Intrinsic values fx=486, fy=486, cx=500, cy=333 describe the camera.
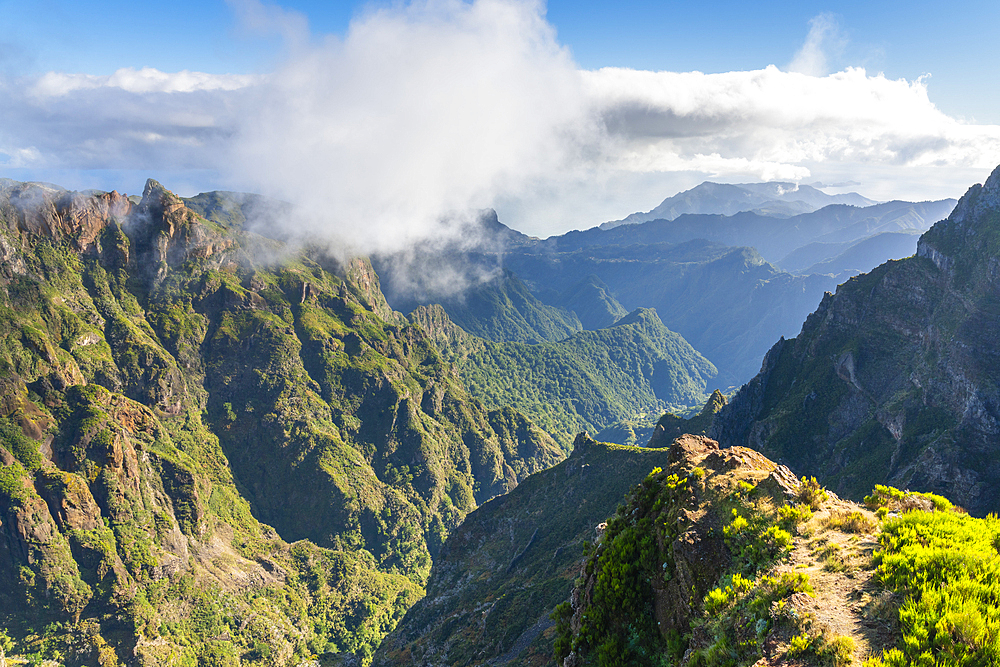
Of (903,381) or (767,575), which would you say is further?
(903,381)

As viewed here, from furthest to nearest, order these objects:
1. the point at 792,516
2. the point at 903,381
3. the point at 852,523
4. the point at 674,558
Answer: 1. the point at 903,381
2. the point at 674,558
3. the point at 792,516
4. the point at 852,523

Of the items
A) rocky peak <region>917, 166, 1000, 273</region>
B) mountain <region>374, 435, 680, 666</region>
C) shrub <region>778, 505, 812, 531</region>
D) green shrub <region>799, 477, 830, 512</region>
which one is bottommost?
mountain <region>374, 435, 680, 666</region>

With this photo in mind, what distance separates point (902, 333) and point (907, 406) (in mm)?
27093

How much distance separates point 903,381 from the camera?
122m

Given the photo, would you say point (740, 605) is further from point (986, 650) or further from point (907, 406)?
point (907, 406)

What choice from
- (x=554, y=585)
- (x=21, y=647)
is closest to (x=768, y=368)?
(x=554, y=585)

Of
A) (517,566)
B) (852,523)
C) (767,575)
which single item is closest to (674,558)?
(767,575)

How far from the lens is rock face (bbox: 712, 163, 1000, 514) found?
9519 cm

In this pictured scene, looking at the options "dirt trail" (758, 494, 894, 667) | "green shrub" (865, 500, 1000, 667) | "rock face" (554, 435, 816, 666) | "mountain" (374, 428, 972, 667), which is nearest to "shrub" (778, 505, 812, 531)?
"mountain" (374, 428, 972, 667)

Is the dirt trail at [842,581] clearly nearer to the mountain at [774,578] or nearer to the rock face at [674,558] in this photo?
the mountain at [774,578]

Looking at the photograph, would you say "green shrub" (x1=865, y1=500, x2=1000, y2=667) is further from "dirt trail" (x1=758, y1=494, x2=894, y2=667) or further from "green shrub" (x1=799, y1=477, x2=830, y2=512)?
"green shrub" (x1=799, y1=477, x2=830, y2=512)

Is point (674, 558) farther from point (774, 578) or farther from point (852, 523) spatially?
point (852, 523)

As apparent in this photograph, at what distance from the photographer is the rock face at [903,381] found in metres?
95.2

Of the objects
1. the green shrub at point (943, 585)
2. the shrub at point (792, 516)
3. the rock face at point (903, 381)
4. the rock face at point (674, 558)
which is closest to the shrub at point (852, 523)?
the shrub at point (792, 516)
